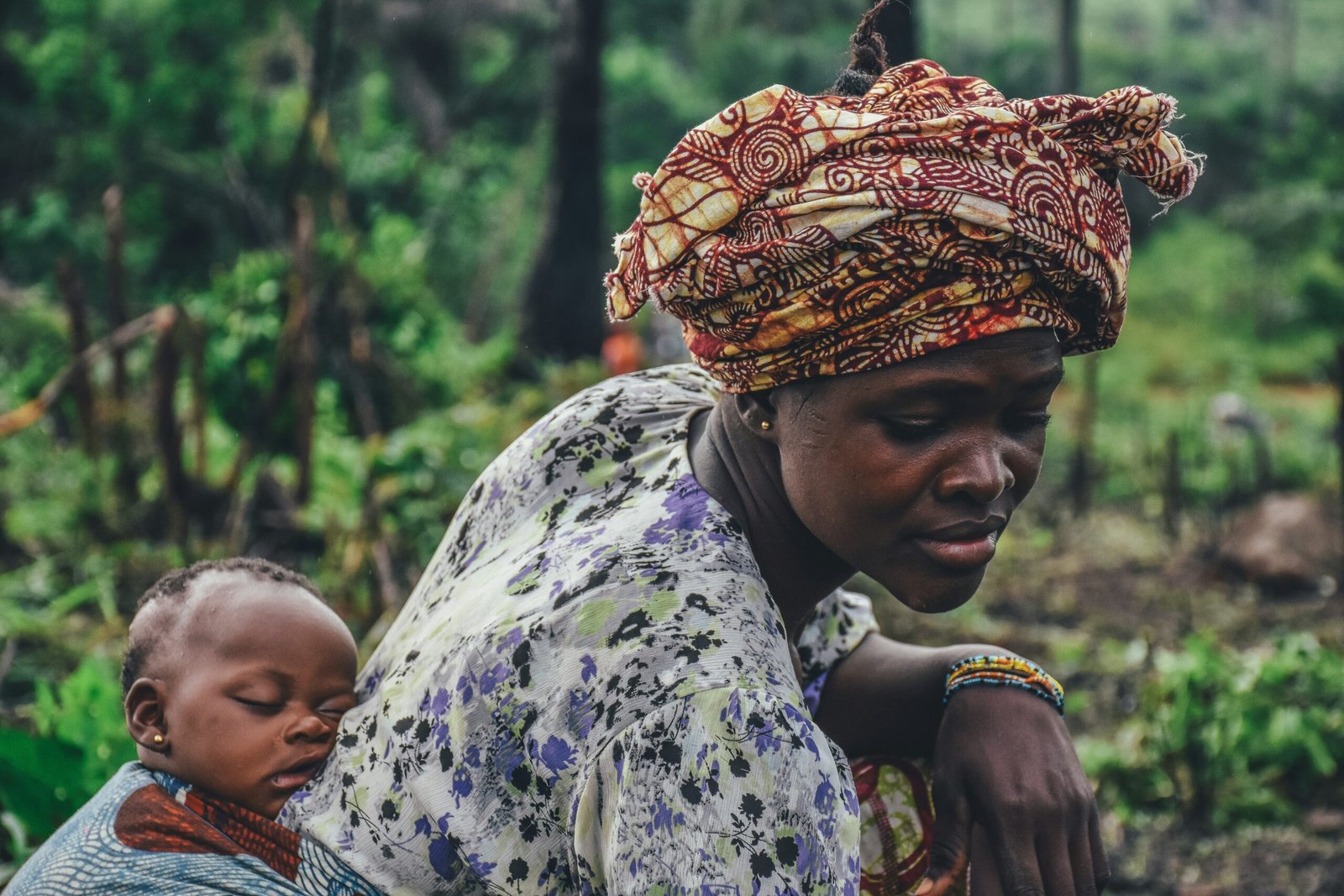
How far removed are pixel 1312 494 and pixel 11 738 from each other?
26.2 ft

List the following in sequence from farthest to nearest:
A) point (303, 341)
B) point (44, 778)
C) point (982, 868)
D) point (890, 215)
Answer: point (303, 341)
point (44, 778)
point (982, 868)
point (890, 215)

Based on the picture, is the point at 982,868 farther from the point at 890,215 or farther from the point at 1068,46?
the point at 1068,46

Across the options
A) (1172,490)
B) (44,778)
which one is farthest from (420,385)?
(44,778)

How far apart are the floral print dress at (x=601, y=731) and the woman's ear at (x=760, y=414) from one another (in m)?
0.11

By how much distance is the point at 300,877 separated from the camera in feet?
5.50

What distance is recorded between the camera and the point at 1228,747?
4184 millimetres

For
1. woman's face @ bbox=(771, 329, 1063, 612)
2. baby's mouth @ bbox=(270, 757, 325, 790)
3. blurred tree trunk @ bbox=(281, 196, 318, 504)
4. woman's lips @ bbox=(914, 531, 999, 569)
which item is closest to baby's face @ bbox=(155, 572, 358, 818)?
baby's mouth @ bbox=(270, 757, 325, 790)

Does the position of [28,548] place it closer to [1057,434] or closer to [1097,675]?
[1097,675]

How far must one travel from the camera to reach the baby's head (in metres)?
1.77

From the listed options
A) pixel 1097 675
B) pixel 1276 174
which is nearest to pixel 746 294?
pixel 1097 675

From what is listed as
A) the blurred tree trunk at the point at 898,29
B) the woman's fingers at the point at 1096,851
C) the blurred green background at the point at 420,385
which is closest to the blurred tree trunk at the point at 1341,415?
the blurred green background at the point at 420,385

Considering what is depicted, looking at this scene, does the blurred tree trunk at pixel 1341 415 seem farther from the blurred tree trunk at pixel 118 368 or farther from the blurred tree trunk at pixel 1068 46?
the blurred tree trunk at pixel 118 368

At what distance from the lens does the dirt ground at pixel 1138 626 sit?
12.4 feet

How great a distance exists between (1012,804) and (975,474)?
0.54 metres
